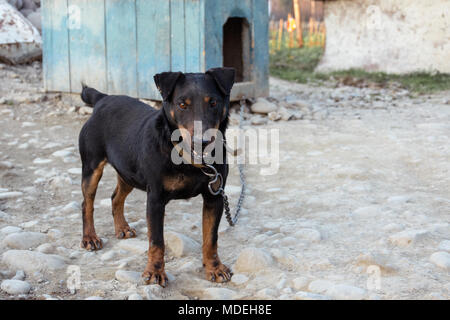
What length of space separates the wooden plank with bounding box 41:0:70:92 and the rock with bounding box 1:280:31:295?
668cm

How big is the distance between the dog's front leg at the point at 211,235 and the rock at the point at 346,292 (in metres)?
0.74

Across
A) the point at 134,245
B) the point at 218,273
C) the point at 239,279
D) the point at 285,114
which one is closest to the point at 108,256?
the point at 134,245

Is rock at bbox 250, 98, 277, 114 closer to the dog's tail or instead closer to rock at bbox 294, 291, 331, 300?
the dog's tail

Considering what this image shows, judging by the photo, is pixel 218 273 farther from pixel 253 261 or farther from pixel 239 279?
pixel 253 261

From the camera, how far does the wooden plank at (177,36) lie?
7949 millimetres

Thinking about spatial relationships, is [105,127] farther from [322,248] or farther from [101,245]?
[322,248]

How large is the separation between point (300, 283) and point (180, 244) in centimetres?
108

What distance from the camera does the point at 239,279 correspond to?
138 inches

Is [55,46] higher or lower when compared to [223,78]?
higher

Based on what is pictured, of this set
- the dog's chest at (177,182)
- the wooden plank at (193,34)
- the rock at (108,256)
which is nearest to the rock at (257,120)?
the wooden plank at (193,34)

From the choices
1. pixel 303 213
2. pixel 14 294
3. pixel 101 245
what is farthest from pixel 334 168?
pixel 14 294

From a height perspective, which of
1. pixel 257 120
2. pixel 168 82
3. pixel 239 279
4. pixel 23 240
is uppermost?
pixel 168 82

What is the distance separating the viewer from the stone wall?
1217 centimetres
